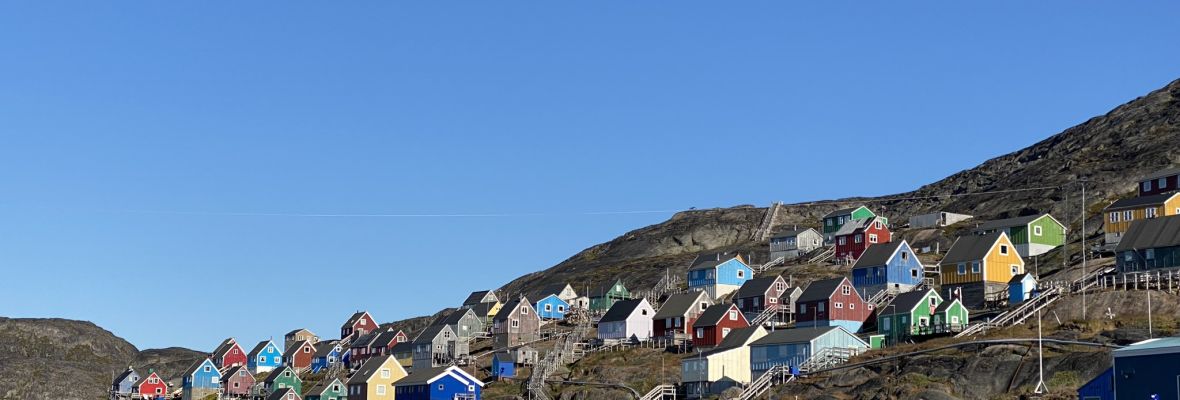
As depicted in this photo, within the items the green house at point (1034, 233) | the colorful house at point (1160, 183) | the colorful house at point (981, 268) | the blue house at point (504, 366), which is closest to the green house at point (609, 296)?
the blue house at point (504, 366)

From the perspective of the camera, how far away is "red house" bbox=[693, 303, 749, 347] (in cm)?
11556

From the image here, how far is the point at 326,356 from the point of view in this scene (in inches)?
6535

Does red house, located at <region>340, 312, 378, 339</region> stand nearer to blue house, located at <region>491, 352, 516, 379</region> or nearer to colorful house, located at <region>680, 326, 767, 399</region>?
blue house, located at <region>491, 352, 516, 379</region>

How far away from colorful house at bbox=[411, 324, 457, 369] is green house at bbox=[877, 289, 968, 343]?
4715 centimetres

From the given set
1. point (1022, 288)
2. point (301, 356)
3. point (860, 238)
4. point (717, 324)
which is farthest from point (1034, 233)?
point (301, 356)

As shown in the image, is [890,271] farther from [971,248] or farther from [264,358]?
[264,358]

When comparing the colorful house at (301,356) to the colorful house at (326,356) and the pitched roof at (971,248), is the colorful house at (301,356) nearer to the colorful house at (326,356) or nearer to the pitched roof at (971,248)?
the colorful house at (326,356)

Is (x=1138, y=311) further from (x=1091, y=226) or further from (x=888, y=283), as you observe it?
(x=1091, y=226)

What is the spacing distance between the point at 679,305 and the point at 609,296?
89.3 feet

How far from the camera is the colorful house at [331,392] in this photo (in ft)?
443

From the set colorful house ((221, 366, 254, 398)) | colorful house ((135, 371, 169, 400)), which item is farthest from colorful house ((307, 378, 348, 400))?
colorful house ((135, 371, 169, 400))

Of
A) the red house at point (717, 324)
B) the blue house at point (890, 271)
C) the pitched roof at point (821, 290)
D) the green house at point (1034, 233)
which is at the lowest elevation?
the red house at point (717, 324)

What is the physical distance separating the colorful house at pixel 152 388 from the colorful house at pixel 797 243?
7095 centimetres

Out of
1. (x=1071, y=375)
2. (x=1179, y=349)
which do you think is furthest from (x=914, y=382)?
(x=1179, y=349)
